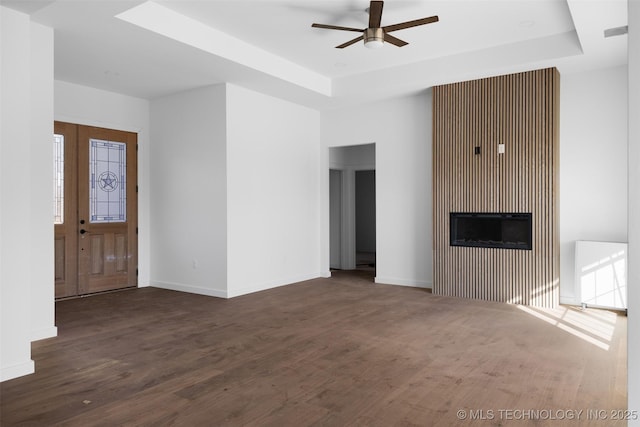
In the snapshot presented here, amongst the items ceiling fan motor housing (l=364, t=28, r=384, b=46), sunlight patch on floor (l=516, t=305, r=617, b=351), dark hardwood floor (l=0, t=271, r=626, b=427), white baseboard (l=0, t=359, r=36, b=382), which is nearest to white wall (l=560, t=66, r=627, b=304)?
sunlight patch on floor (l=516, t=305, r=617, b=351)

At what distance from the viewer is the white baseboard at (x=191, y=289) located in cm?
625

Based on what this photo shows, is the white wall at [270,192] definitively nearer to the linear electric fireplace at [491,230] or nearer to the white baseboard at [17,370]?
the linear electric fireplace at [491,230]

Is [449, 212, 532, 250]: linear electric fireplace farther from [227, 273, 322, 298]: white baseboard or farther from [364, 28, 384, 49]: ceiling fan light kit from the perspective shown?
[364, 28, 384, 49]: ceiling fan light kit

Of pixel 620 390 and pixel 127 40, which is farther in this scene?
pixel 127 40

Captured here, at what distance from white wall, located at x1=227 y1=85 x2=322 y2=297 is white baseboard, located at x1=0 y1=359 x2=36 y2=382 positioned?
296 cm

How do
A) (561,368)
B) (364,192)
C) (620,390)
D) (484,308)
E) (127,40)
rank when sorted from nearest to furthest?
(620,390)
(561,368)
(127,40)
(484,308)
(364,192)

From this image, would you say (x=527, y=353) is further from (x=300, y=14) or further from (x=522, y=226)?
(x=300, y=14)

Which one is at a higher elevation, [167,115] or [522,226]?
[167,115]

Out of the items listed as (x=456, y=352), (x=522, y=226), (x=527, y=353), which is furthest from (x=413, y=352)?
(x=522, y=226)

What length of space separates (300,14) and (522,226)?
3.84m

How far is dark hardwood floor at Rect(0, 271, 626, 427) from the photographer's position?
270cm

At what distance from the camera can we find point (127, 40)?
4.63 meters

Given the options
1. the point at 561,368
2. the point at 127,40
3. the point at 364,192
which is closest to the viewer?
the point at 561,368

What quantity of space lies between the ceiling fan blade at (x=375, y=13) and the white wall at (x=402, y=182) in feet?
8.12
